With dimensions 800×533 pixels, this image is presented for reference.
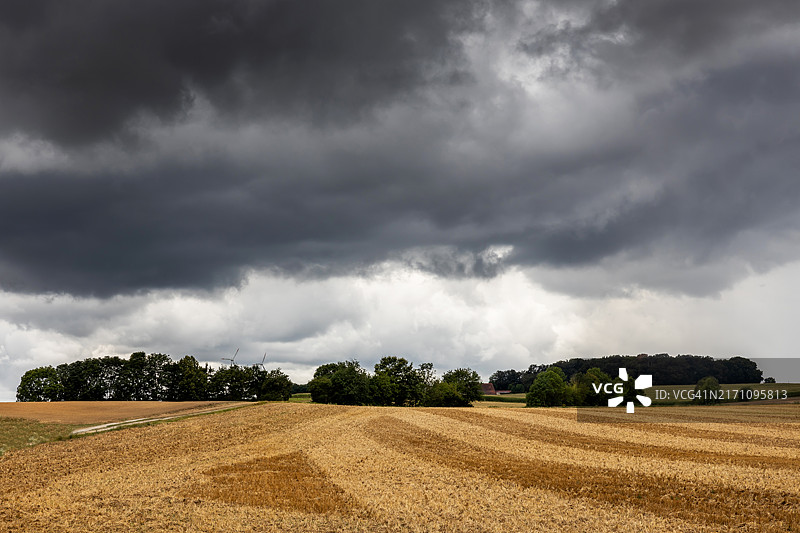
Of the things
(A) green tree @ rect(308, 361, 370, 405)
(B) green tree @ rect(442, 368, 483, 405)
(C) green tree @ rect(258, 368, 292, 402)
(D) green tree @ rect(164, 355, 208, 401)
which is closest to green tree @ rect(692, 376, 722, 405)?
(B) green tree @ rect(442, 368, 483, 405)

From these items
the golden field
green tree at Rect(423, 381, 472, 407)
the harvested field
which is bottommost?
green tree at Rect(423, 381, 472, 407)

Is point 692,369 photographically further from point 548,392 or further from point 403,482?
point 403,482

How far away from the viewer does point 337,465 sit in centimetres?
2584

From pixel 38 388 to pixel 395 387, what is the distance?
2974 inches

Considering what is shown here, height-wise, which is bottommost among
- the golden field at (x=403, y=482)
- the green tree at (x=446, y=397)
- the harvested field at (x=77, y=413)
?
the green tree at (x=446, y=397)

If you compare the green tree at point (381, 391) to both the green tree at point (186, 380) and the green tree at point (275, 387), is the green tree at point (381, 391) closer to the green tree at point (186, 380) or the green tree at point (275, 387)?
the green tree at point (275, 387)

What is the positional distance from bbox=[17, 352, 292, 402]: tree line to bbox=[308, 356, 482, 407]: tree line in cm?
1439

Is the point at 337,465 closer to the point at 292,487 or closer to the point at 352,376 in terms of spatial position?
the point at 292,487

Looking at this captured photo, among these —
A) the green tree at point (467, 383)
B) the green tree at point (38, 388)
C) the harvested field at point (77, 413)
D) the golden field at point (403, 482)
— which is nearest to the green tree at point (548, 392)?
the green tree at point (467, 383)

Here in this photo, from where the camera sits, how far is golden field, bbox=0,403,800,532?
16844 millimetres

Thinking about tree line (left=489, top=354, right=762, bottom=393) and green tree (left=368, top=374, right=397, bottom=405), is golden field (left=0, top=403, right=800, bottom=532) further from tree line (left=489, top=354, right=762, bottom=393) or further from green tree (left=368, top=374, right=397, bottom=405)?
tree line (left=489, top=354, right=762, bottom=393)

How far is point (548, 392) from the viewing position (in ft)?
371

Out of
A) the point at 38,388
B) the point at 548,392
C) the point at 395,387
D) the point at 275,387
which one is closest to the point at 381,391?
the point at 395,387

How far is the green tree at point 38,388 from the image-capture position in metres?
112
